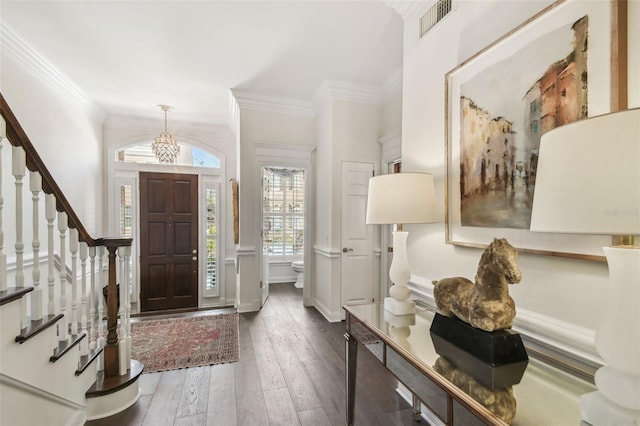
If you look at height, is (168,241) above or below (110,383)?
above

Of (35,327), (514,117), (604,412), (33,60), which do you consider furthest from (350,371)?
(33,60)

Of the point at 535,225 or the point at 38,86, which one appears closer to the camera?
the point at 535,225

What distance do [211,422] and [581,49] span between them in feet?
8.78

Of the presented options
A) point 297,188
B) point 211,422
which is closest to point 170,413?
point 211,422

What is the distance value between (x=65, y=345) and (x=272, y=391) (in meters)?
1.36

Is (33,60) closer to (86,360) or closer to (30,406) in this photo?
(86,360)

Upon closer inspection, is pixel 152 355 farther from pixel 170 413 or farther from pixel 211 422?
pixel 211 422

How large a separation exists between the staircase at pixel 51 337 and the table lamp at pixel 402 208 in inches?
68.9

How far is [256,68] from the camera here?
3.22m

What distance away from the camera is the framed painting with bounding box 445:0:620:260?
101 cm

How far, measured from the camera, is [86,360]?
1.90 metres

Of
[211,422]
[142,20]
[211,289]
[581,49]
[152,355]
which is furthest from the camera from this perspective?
[211,289]

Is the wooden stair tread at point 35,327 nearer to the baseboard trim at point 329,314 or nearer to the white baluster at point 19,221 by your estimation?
the white baluster at point 19,221

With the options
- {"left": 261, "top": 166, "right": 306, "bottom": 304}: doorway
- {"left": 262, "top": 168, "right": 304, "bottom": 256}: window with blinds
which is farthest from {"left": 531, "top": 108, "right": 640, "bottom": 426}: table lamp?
{"left": 262, "top": 168, "right": 304, "bottom": 256}: window with blinds
